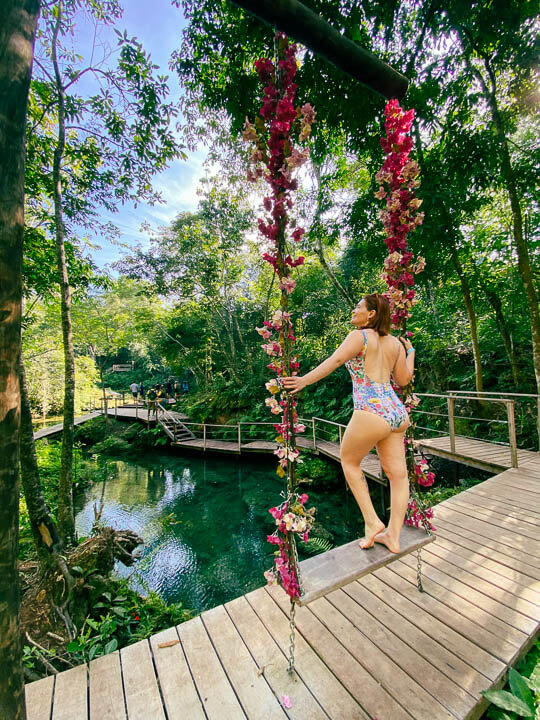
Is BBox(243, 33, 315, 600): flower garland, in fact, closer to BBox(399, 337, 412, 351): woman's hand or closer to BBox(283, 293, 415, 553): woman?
BBox(283, 293, 415, 553): woman

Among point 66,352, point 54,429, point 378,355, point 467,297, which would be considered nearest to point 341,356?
point 378,355

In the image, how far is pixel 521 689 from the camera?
1.23m

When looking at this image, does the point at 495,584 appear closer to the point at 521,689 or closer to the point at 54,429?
the point at 521,689

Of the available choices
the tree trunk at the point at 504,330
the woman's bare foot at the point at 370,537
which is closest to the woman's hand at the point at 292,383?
the woman's bare foot at the point at 370,537

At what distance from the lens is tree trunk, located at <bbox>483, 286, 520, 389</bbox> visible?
18.2ft

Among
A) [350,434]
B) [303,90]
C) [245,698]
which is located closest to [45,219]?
[303,90]

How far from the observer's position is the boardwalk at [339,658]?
126 centimetres

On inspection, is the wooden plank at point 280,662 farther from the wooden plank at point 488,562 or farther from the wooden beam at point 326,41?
the wooden beam at point 326,41

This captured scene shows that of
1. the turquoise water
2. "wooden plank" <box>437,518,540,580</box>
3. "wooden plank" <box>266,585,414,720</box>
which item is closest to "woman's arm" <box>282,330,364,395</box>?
"wooden plank" <box>266,585,414,720</box>

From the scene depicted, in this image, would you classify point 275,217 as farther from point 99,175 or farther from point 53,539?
point 99,175

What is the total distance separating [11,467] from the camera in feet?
2.56

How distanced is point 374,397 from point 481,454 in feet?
13.5

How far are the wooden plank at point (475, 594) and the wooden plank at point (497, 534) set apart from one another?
0.62m

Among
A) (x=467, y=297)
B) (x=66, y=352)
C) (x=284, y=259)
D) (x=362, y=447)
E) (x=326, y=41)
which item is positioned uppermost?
(x=326, y=41)
